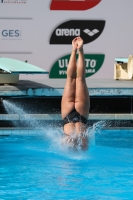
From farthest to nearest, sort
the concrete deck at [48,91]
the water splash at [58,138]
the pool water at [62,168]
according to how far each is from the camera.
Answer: the concrete deck at [48,91]
the water splash at [58,138]
the pool water at [62,168]

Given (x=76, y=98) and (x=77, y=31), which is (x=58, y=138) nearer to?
(x=76, y=98)

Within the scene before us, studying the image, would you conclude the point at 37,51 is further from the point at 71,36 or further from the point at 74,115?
the point at 74,115

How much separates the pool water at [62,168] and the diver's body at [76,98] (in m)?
0.36

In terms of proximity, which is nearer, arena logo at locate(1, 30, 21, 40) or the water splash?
the water splash

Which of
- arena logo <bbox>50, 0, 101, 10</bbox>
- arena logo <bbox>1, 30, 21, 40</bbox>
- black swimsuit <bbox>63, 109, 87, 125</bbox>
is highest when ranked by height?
arena logo <bbox>50, 0, 101, 10</bbox>

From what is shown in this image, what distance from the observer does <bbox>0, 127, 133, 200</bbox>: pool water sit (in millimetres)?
5504

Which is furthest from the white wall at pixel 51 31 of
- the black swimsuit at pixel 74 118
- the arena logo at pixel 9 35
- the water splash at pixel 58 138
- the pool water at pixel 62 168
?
the black swimsuit at pixel 74 118

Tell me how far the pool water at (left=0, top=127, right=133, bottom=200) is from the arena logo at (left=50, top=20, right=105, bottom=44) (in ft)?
13.8

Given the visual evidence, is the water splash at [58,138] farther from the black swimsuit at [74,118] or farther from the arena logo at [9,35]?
the arena logo at [9,35]

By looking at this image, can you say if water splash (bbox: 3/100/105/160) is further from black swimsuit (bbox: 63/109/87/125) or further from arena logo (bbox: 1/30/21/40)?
arena logo (bbox: 1/30/21/40)

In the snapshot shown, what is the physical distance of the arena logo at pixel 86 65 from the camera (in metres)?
12.2

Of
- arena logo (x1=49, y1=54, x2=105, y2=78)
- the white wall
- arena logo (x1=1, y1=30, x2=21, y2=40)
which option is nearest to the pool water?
arena logo (x1=49, y1=54, x2=105, y2=78)

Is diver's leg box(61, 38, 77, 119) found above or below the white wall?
below

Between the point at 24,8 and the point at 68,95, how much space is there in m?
5.63
